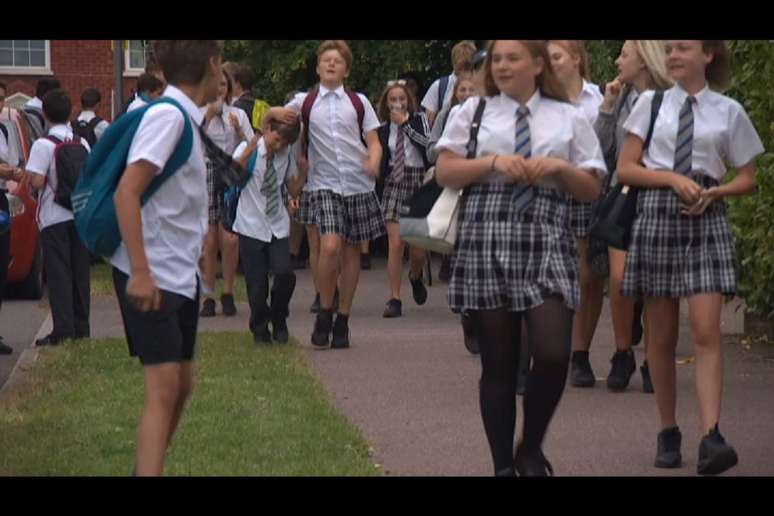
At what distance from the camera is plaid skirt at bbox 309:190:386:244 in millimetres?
12812

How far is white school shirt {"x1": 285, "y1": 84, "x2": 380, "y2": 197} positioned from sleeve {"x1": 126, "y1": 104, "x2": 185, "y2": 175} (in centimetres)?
587

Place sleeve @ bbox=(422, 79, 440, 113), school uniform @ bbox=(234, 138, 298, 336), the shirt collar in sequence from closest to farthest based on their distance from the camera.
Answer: the shirt collar → school uniform @ bbox=(234, 138, 298, 336) → sleeve @ bbox=(422, 79, 440, 113)

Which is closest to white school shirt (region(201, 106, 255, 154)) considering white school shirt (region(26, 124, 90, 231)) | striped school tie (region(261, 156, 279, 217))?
white school shirt (region(26, 124, 90, 231))

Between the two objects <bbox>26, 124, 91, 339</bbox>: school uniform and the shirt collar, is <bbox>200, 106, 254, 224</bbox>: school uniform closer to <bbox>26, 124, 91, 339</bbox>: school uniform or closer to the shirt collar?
<bbox>26, 124, 91, 339</bbox>: school uniform

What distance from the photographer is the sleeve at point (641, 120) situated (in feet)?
27.5

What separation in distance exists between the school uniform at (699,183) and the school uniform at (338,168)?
15.3 ft

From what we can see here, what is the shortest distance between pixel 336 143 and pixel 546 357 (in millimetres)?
5768

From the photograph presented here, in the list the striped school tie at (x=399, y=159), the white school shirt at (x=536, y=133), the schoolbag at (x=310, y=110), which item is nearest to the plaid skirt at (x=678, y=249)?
the white school shirt at (x=536, y=133)

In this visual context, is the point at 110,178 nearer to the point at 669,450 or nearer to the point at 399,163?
the point at 669,450

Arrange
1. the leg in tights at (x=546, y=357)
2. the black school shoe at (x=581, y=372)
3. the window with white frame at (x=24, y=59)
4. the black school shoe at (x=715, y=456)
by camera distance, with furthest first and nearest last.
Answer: the window with white frame at (x=24, y=59) < the black school shoe at (x=581, y=372) < the black school shoe at (x=715, y=456) < the leg in tights at (x=546, y=357)

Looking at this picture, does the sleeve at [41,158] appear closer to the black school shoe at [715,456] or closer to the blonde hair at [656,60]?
the blonde hair at [656,60]

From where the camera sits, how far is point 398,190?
606 inches

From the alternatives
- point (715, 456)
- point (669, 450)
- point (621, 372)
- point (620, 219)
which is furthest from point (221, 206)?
point (715, 456)
